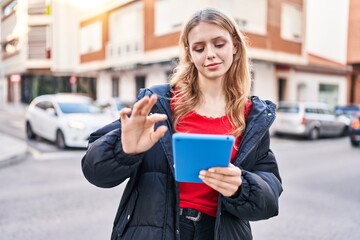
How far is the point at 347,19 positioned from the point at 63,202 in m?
4.51

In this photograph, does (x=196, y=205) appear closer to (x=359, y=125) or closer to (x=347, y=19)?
(x=347, y=19)

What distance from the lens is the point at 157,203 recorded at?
1.42m

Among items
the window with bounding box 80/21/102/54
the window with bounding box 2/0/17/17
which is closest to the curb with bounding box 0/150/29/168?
the window with bounding box 2/0/17/17

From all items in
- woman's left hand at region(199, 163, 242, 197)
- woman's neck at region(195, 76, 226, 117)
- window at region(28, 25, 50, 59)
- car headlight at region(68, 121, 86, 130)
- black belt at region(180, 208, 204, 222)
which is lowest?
car headlight at region(68, 121, 86, 130)

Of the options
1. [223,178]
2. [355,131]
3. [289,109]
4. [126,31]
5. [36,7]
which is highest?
[126,31]

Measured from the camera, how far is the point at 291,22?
20.3 metres

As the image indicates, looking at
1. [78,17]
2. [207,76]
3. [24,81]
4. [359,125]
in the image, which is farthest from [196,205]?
[24,81]

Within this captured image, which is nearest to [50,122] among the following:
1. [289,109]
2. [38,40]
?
[38,40]

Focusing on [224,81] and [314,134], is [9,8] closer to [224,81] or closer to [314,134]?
[224,81]

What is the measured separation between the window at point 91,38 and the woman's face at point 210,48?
24894 millimetres

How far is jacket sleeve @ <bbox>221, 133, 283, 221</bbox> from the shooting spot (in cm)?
132

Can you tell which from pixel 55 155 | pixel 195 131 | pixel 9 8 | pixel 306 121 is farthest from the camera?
pixel 306 121

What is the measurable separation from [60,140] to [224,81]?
9259mm

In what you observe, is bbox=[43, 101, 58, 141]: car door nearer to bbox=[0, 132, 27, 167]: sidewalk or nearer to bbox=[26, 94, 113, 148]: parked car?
bbox=[26, 94, 113, 148]: parked car
